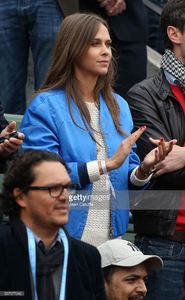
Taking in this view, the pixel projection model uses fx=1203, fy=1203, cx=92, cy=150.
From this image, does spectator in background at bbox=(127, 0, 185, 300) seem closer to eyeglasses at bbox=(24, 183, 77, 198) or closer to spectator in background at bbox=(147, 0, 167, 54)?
eyeglasses at bbox=(24, 183, 77, 198)

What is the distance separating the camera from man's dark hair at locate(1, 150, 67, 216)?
5.64 m

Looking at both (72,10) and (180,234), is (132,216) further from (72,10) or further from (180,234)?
(72,10)

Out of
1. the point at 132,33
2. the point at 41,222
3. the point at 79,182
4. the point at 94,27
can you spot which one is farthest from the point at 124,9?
the point at 41,222

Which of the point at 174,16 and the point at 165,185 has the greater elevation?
the point at 174,16

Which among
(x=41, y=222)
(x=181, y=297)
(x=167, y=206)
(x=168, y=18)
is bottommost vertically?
(x=181, y=297)

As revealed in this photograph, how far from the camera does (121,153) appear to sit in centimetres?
631

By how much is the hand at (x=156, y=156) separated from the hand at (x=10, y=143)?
74cm

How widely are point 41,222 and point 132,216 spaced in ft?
5.32

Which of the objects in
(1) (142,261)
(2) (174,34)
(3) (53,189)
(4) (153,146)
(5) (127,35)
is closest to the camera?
(3) (53,189)

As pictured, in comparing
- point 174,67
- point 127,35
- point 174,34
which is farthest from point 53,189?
point 127,35

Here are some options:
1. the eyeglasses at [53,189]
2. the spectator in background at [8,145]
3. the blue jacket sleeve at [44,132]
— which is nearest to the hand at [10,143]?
the spectator in background at [8,145]

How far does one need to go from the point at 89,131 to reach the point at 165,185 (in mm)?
661

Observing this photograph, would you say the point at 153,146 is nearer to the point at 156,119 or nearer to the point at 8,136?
the point at 156,119

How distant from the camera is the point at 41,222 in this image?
5.59 meters
